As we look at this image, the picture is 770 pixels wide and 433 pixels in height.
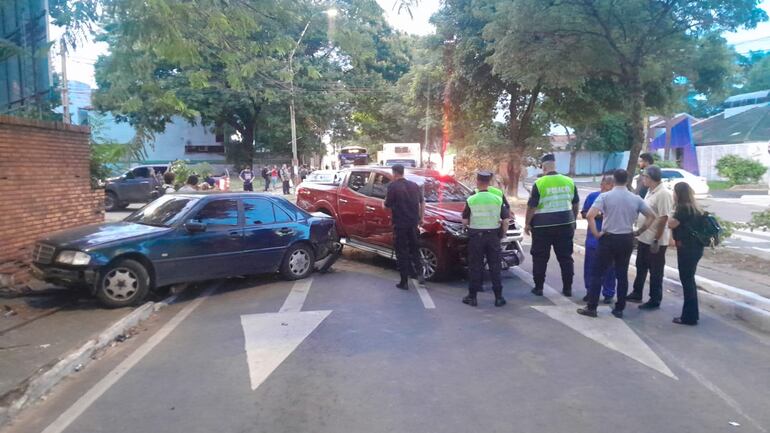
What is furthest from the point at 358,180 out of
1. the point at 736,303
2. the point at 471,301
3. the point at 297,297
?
the point at 736,303

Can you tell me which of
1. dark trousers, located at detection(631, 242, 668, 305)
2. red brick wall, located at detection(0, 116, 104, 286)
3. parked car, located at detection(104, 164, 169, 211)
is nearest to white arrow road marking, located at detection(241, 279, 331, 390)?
red brick wall, located at detection(0, 116, 104, 286)

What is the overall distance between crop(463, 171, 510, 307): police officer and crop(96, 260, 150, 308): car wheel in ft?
13.4

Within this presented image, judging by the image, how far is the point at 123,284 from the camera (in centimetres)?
703

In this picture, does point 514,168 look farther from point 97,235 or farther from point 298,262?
point 97,235

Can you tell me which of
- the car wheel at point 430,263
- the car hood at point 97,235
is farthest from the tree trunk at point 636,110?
the car hood at point 97,235

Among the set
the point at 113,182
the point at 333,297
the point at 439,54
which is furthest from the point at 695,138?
the point at 333,297

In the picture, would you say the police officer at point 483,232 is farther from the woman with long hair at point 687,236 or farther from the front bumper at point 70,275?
the front bumper at point 70,275

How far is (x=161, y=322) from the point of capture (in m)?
6.80

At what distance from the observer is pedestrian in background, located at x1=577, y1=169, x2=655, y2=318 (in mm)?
6512

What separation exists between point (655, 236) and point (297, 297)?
15.3 feet

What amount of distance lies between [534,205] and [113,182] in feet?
58.1

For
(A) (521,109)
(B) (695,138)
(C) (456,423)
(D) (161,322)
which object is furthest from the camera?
(B) (695,138)

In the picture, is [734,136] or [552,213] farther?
[734,136]

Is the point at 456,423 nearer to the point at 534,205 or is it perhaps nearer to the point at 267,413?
the point at 267,413
